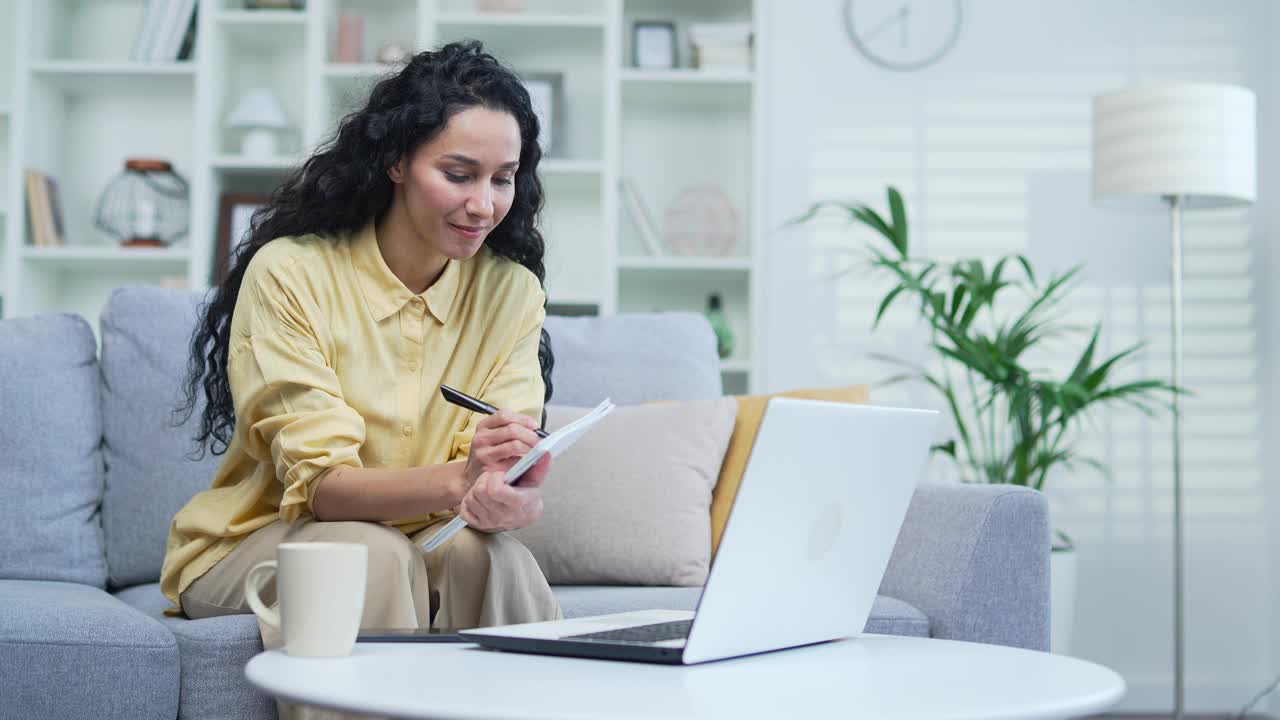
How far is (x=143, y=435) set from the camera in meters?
1.92

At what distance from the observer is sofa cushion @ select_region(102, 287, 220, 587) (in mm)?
1889

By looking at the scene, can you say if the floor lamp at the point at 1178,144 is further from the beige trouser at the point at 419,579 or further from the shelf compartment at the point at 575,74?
the beige trouser at the point at 419,579

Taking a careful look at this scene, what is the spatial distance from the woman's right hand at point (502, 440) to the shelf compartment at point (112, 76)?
8.18ft

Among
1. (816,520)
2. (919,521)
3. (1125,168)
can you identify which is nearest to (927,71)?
(1125,168)

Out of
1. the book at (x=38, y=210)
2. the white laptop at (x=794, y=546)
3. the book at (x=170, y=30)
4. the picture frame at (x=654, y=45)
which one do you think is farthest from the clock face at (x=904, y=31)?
the white laptop at (x=794, y=546)

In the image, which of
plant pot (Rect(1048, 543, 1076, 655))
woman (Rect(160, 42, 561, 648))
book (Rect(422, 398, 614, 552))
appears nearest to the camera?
book (Rect(422, 398, 614, 552))

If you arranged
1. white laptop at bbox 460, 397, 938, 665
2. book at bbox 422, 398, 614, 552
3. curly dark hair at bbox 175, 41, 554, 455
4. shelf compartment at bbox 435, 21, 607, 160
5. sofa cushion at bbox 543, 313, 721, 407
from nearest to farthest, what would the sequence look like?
A: white laptop at bbox 460, 397, 938, 665, book at bbox 422, 398, 614, 552, curly dark hair at bbox 175, 41, 554, 455, sofa cushion at bbox 543, 313, 721, 407, shelf compartment at bbox 435, 21, 607, 160

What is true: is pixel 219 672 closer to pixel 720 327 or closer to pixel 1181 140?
pixel 720 327

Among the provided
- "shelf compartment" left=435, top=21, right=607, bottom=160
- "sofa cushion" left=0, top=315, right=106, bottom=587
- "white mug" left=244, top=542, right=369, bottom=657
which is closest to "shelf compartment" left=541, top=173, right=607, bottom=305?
"shelf compartment" left=435, top=21, right=607, bottom=160

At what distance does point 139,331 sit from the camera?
6.46 feet

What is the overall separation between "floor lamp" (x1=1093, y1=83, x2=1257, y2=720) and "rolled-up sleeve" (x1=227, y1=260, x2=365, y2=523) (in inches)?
81.1

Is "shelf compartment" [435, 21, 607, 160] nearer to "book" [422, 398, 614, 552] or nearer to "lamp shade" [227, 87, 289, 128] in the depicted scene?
"lamp shade" [227, 87, 289, 128]

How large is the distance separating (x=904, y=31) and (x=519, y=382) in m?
2.32

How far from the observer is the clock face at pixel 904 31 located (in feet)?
11.5
